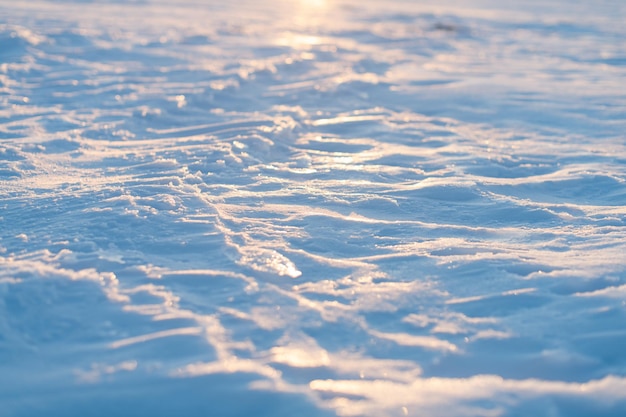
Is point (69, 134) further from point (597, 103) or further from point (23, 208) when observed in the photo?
point (597, 103)

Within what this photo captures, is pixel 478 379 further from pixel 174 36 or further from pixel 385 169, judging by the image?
pixel 174 36

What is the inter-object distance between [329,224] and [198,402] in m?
1.26

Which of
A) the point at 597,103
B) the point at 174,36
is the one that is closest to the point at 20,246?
the point at 597,103

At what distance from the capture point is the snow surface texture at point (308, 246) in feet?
6.15

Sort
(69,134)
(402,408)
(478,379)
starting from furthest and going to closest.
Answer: (69,134)
(478,379)
(402,408)

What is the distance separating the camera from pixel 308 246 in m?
2.69

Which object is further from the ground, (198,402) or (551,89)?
(551,89)

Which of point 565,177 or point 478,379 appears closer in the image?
point 478,379

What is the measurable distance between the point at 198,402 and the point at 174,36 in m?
7.24

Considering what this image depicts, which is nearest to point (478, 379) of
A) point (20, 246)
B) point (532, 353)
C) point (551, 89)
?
point (532, 353)

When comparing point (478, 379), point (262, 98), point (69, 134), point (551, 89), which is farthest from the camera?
point (551, 89)

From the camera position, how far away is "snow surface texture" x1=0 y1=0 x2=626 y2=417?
1.87m

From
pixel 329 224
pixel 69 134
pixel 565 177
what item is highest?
pixel 69 134

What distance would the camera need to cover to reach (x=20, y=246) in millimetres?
2574
